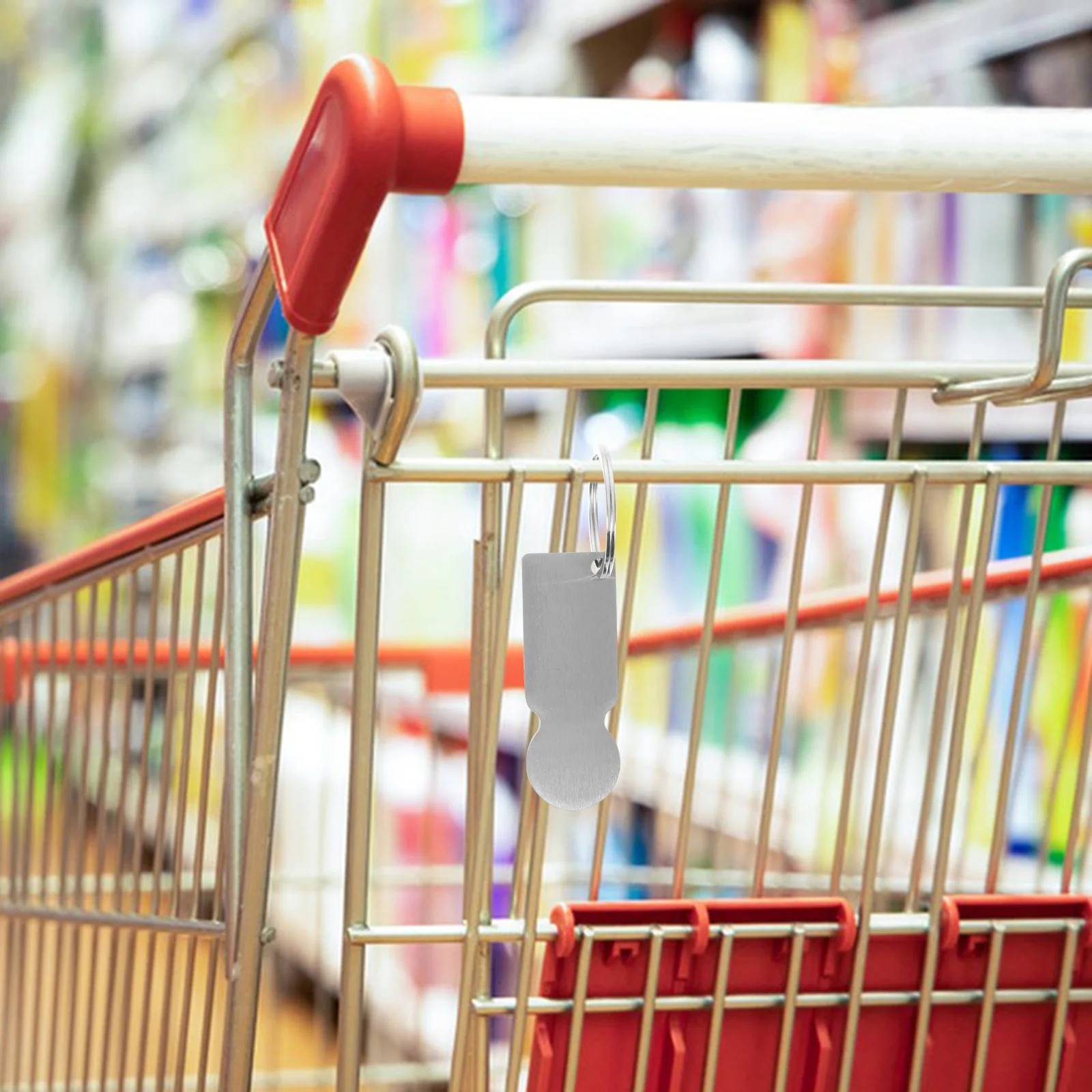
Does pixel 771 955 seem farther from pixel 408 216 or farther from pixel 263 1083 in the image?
pixel 408 216

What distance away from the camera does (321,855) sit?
1.70 meters

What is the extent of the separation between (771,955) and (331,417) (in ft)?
8.45

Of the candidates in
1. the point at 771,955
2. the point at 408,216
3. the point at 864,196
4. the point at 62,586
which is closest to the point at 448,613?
the point at 408,216

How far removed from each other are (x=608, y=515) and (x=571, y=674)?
0.25ft

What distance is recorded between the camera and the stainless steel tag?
728mm

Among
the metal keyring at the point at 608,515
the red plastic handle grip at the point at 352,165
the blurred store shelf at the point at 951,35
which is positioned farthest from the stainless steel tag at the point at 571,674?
the blurred store shelf at the point at 951,35

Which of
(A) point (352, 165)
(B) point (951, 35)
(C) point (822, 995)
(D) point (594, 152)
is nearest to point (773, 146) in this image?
(D) point (594, 152)

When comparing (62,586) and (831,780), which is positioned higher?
(62,586)

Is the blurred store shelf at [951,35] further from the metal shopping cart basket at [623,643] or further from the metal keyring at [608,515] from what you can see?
the metal keyring at [608,515]

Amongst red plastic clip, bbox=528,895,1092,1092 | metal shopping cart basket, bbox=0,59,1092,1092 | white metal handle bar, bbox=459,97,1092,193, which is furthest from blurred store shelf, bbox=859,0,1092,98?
red plastic clip, bbox=528,895,1092,1092

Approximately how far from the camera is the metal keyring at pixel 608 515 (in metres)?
0.71

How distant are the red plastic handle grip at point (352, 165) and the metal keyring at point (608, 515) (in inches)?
5.4

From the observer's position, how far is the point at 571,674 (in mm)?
734

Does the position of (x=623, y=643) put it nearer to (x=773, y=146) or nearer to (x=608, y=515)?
(x=608, y=515)
